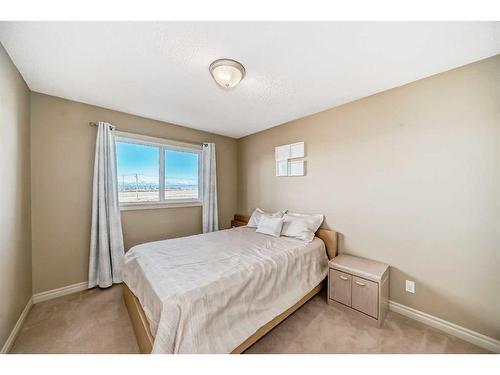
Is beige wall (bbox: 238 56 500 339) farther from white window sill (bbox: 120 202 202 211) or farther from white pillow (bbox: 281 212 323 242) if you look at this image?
white window sill (bbox: 120 202 202 211)

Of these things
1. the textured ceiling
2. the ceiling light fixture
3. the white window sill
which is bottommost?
the white window sill

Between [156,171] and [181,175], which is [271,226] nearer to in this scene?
[181,175]

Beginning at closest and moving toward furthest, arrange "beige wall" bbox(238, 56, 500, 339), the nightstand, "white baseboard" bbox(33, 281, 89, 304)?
1. "beige wall" bbox(238, 56, 500, 339)
2. the nightstand
3. "white baseboard" bbox(33, 281, 89, 304)

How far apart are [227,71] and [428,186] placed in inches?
84.1

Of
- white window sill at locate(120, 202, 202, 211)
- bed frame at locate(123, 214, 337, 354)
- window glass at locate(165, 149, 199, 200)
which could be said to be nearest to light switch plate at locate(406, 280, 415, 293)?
bed frame at locate(123, 214, 337, 354)

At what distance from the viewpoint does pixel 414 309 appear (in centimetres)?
188

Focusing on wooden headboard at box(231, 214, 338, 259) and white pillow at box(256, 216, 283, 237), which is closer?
wooden headboard at box(231, 214, 338, 259)

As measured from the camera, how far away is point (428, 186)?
5.93ft

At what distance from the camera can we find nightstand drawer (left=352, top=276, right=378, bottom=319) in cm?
177

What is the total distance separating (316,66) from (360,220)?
1.75 meters

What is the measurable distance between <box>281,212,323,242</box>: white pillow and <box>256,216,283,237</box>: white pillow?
3.0 inches

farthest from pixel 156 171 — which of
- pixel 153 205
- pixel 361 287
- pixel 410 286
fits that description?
pixel 410 286

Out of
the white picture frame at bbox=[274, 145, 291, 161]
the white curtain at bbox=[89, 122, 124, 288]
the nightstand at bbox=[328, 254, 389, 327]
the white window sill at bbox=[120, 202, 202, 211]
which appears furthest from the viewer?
the white picture frame at bbox=[274, 145, 291, 161]
